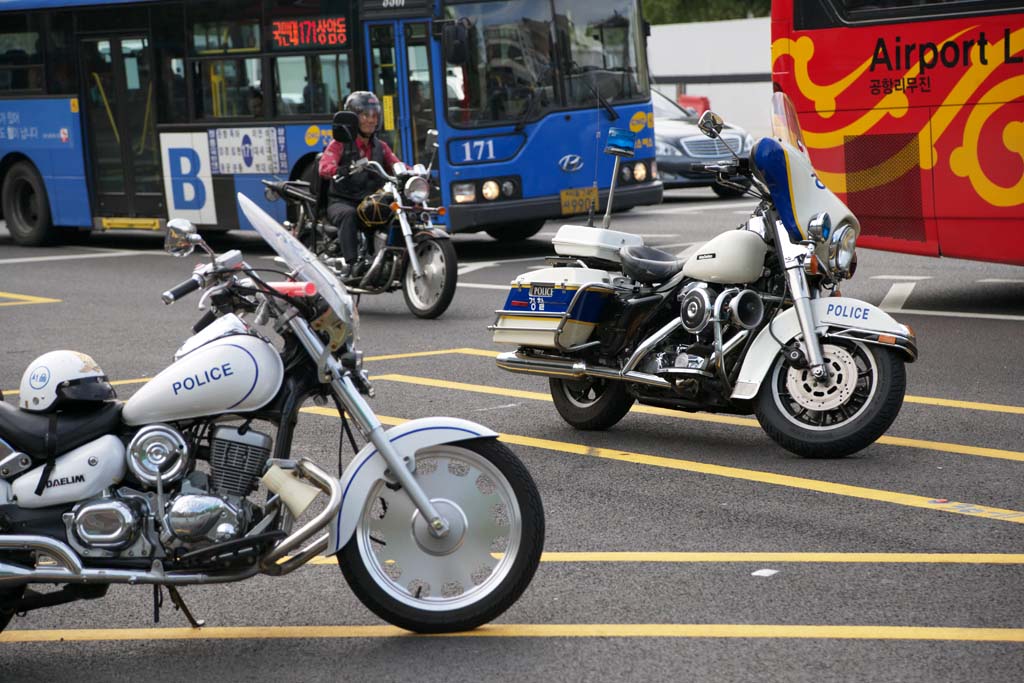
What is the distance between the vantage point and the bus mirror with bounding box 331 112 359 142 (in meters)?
11.7

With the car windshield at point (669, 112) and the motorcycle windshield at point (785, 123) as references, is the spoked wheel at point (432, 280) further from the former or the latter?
the car windshield at point (669, 112)

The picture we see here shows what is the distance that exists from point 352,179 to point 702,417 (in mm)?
5221

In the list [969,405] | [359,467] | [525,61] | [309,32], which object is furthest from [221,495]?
[309,32]

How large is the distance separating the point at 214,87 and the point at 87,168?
2510 millimetres

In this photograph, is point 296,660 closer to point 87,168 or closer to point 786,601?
point 786,601

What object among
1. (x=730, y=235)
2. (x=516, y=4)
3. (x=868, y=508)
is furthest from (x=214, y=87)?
(x=868, y=508)

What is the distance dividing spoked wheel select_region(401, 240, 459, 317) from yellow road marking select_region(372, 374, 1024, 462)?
2435mm

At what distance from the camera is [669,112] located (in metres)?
23.7

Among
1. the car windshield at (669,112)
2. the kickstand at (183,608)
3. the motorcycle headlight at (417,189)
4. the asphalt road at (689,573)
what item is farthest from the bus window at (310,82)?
the kickstand at (183,608)

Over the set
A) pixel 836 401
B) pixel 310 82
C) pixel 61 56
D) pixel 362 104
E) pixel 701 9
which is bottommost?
pixel 836 401

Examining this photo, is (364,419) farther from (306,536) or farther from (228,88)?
(228,88)

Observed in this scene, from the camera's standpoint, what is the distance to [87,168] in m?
18.8

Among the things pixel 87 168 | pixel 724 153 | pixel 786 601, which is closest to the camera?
pixel 786 601

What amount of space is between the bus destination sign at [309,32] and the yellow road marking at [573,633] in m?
11.9
